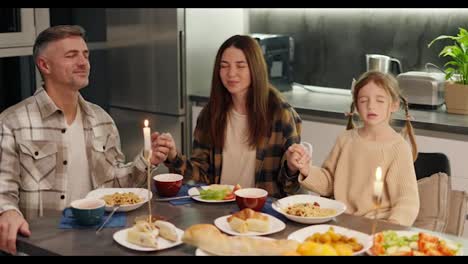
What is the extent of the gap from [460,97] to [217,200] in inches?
74.8

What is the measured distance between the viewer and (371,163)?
2203mm

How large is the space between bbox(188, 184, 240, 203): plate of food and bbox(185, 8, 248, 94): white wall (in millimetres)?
1971

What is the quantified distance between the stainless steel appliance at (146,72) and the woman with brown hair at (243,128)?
1.40 meters

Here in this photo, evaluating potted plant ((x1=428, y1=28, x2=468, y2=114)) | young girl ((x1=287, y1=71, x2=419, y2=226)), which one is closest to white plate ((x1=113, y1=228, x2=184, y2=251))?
young girl ((x1=287, y1=71, x2=419, y2=226))

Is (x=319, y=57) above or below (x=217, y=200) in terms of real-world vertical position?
above

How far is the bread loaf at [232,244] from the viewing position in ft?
5.52

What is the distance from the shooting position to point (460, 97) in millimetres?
3521

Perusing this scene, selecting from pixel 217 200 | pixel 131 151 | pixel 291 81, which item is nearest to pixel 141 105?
pixel 131 151

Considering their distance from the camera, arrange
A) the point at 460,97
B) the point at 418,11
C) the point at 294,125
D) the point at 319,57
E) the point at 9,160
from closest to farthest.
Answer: the point at 9,160 < the point at 294,125 < the point at 460,97 < the point at 418,11 < the point at 319,57

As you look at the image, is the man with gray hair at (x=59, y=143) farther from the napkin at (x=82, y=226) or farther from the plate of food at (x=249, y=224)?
the plate of food at (x=249, y=224)

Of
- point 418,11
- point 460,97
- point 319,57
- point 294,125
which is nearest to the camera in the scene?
point 294,125

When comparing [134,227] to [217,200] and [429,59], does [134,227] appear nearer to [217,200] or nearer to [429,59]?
[217,200]

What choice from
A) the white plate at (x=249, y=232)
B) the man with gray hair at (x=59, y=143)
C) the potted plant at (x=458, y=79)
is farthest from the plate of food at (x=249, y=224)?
the potted plant at (x=458, y=79)

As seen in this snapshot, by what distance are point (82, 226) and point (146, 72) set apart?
2.43 m
